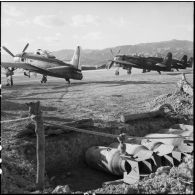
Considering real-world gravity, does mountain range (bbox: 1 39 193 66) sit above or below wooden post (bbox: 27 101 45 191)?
above

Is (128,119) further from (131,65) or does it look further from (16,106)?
(131,65)

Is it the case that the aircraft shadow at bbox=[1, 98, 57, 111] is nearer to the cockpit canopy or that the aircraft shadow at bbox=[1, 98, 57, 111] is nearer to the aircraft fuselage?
the cockpit canopy

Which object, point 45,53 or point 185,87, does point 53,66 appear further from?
point 185,87

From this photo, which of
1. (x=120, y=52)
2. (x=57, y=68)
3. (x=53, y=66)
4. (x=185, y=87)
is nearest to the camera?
(x=57, y=68)

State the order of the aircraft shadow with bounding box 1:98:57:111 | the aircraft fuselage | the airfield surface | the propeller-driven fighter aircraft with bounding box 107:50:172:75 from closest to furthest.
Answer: the aircraft fuselage, the airfield surface, the aircraft shadow with bounding box 1:98:57:111, the propeller-driven fighter aircraft with bounding box 107:50:172:75

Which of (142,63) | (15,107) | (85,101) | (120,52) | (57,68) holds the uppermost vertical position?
(120,52)

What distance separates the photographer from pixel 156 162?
9.77 m

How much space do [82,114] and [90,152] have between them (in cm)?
401

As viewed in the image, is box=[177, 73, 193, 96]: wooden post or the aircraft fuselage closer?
the aircraft fuselage

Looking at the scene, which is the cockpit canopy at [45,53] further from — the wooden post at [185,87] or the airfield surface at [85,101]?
the wooden post at [185,87]

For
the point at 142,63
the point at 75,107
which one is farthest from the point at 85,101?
the point at 142,63

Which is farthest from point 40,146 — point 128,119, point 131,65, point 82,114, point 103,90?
point 131,65

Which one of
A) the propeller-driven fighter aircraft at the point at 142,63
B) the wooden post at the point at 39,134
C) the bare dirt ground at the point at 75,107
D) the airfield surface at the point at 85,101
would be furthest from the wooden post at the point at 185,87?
the propeller-driven fighter aircraft at the point at 142,63

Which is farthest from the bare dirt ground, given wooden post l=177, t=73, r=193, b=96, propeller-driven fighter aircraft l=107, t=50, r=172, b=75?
propeller-driven fighter aircraft l=107, t=50, r=172, b=75
